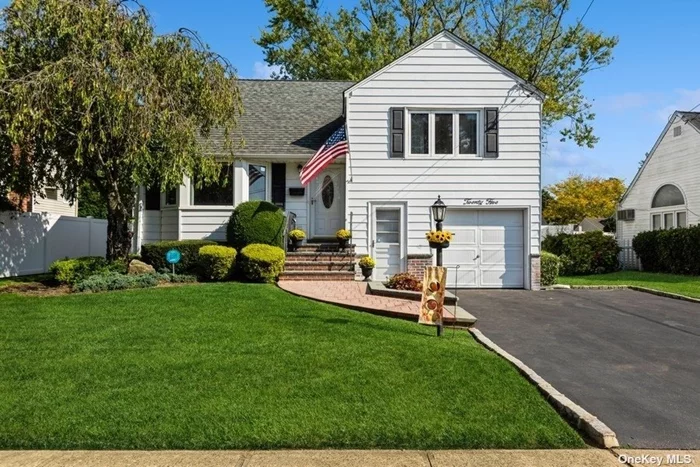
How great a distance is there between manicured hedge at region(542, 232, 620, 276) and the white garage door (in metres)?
7.14

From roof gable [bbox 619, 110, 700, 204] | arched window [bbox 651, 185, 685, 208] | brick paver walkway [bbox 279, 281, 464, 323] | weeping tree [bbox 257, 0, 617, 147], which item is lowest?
brick paver walkway [bbox 279, 281, 464, 323]

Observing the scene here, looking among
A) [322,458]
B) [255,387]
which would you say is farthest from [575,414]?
[255,387]

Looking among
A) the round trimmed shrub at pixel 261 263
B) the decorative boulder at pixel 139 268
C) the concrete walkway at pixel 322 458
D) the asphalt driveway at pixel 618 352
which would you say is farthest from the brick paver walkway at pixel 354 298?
the concrete walkway at pixel 322 458

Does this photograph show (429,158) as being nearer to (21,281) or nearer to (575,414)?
(575,414)

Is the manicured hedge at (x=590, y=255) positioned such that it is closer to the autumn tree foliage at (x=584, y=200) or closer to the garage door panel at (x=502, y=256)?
the garage door panel at (x=502, y=256)

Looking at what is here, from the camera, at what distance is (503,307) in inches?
400

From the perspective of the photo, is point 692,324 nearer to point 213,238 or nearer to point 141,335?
point 141,335

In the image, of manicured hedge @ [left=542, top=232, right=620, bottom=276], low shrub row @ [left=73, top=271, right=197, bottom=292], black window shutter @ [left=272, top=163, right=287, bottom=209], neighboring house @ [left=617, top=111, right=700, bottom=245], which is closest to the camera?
low shrub row @ [left=73, top=271, right=197, bottom=292]

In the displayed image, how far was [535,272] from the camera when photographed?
43.3ft

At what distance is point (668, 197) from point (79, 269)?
848 inches

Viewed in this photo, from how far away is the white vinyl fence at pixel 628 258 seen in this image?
19.8 metres

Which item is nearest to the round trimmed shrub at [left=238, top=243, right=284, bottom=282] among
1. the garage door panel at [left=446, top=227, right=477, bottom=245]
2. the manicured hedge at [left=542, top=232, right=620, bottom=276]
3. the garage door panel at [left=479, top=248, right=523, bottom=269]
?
the garage door panel at [left=446, top=227, right=477, bottom=245]

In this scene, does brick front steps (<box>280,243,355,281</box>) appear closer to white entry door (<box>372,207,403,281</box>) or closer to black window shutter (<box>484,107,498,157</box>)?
white entry door (<box>372,207,403,281</box>)

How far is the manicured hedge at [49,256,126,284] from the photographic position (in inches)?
422
